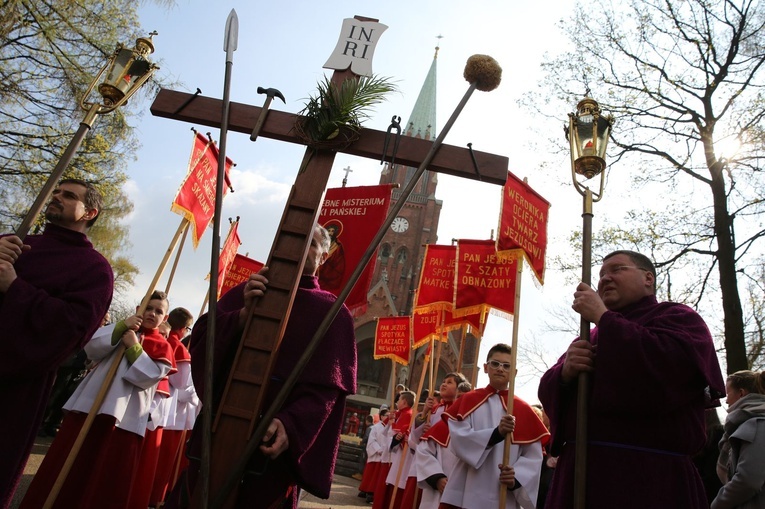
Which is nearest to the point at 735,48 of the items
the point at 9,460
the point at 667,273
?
the point at 667,273

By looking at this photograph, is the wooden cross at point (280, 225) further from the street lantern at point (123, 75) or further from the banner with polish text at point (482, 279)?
the banner with polish text at point (482, 279)

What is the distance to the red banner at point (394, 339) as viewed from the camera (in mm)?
12398

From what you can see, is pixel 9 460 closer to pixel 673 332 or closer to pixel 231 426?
pixel 231 426

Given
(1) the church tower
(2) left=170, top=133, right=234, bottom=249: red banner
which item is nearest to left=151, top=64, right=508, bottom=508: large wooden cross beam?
(2) left=170, top=133, right=234, bottom=249: red banner

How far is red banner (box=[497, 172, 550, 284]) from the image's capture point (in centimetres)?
700

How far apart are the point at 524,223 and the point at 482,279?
5.00 ft

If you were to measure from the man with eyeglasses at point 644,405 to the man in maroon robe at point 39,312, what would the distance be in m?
2.66

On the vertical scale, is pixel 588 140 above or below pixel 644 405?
above

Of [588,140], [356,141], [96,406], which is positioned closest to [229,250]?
[96,406]

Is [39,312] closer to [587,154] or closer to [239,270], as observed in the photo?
[587,154]

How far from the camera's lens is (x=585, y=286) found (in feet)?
8.98

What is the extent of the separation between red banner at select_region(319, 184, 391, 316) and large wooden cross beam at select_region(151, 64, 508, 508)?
7.25 ft

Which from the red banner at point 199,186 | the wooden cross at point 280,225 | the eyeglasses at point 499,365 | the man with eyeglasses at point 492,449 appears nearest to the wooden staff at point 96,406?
the red banner at point 199,186

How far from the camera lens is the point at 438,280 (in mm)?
9391
